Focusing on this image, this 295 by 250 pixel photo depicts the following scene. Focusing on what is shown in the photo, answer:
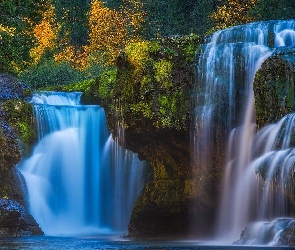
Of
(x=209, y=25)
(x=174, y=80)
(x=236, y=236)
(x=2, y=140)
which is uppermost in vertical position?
(x=209, y=25)

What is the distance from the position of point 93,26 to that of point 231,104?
3597 centimetres

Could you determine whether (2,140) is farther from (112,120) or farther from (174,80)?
(174,80)

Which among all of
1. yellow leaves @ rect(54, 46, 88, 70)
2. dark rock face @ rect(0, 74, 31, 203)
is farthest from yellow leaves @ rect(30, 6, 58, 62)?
dark rock face @ rect(0, 74, 31, 203)

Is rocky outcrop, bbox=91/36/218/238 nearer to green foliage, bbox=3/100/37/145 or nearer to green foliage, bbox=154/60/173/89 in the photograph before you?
Answer: green foliage, bbox=154/60/173/89

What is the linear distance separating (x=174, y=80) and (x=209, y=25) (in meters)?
21.3

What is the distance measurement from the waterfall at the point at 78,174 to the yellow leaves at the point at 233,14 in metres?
13.0

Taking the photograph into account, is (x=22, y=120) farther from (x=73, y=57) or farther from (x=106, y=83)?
(x=73, y=57)

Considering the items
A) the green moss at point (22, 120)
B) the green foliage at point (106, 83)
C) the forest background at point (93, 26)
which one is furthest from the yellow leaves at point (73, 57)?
the green moss at point (22, 120)

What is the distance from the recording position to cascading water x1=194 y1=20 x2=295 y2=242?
72.1 ft

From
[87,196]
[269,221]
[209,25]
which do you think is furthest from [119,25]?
[269,221]

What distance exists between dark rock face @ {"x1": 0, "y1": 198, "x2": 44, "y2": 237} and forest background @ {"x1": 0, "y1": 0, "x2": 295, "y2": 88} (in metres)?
5.29

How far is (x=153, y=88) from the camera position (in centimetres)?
2372

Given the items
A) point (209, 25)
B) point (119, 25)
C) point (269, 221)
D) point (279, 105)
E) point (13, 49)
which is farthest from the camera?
point (119, 25)

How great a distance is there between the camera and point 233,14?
141 ft
